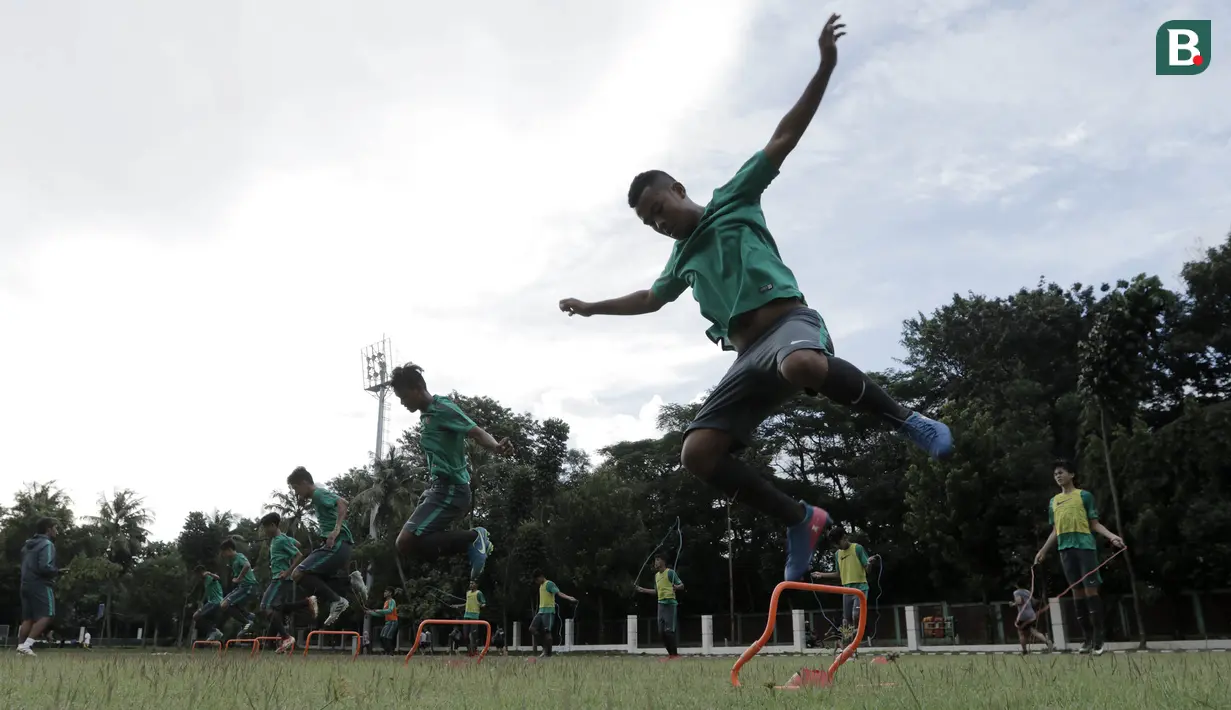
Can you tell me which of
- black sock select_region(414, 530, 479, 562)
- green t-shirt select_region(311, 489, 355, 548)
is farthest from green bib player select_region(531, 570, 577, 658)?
black sock select_region(414, 530, 479, 562)

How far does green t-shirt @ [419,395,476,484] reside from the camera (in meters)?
8.32

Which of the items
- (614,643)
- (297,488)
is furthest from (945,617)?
(297,488)

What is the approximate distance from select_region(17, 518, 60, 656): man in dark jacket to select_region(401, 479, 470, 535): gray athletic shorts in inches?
296

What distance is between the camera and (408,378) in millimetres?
8164

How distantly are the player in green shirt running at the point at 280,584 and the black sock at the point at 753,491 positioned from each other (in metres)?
9.56

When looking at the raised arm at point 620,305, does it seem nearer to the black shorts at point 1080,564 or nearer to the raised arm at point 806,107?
the raised arm at point 806,107

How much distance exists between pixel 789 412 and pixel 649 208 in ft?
157

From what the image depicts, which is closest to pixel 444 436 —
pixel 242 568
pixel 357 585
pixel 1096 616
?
pixel 357 585

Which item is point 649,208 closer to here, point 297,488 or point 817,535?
point 817,535

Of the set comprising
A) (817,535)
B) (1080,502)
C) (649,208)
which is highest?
(649,208)

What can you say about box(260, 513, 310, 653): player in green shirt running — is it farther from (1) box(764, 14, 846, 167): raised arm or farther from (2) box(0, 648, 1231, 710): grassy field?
(1) box(764, 14, 846, 167): raised arm

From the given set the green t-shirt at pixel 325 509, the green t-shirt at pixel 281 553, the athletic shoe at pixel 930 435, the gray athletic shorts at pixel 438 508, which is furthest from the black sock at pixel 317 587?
the athletic shoe at pixel 930 435

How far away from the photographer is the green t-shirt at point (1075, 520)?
9727 millimetres

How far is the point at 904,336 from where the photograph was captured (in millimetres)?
53500
